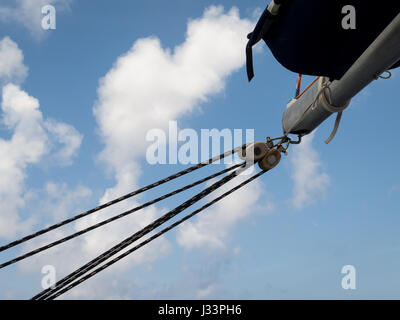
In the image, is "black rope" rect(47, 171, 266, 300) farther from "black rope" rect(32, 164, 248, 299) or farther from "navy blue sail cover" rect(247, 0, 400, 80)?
"navy blue sail cover" rect(247, 0, 400, 80)

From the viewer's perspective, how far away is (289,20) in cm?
428

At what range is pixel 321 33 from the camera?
430cm

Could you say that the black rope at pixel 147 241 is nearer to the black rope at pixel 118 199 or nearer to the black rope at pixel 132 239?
the black rope at pixel 132 239

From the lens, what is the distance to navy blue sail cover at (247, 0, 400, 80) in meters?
4.04

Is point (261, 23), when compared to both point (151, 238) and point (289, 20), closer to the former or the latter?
point (289, 20)

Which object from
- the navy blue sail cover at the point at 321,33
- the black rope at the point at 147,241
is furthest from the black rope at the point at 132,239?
the navy blue sail cover at the point at 321,33

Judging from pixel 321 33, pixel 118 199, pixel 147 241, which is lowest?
pixel 147 241

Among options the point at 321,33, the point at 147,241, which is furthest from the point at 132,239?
the point at 321,33

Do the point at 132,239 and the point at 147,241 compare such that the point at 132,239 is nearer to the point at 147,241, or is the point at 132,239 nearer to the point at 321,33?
the point at 147,241

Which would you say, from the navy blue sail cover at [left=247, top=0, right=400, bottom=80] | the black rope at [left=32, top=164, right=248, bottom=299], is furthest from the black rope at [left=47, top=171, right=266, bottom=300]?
the navy blue sail cover at [left=247, top=0, right=400, bottom=80]

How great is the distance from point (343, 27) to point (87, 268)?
4775 millimetres

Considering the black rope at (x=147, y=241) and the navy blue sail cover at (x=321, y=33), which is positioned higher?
the navy blue sail cover at (x=321, y=33)

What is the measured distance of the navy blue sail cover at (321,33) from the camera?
4043 mm
